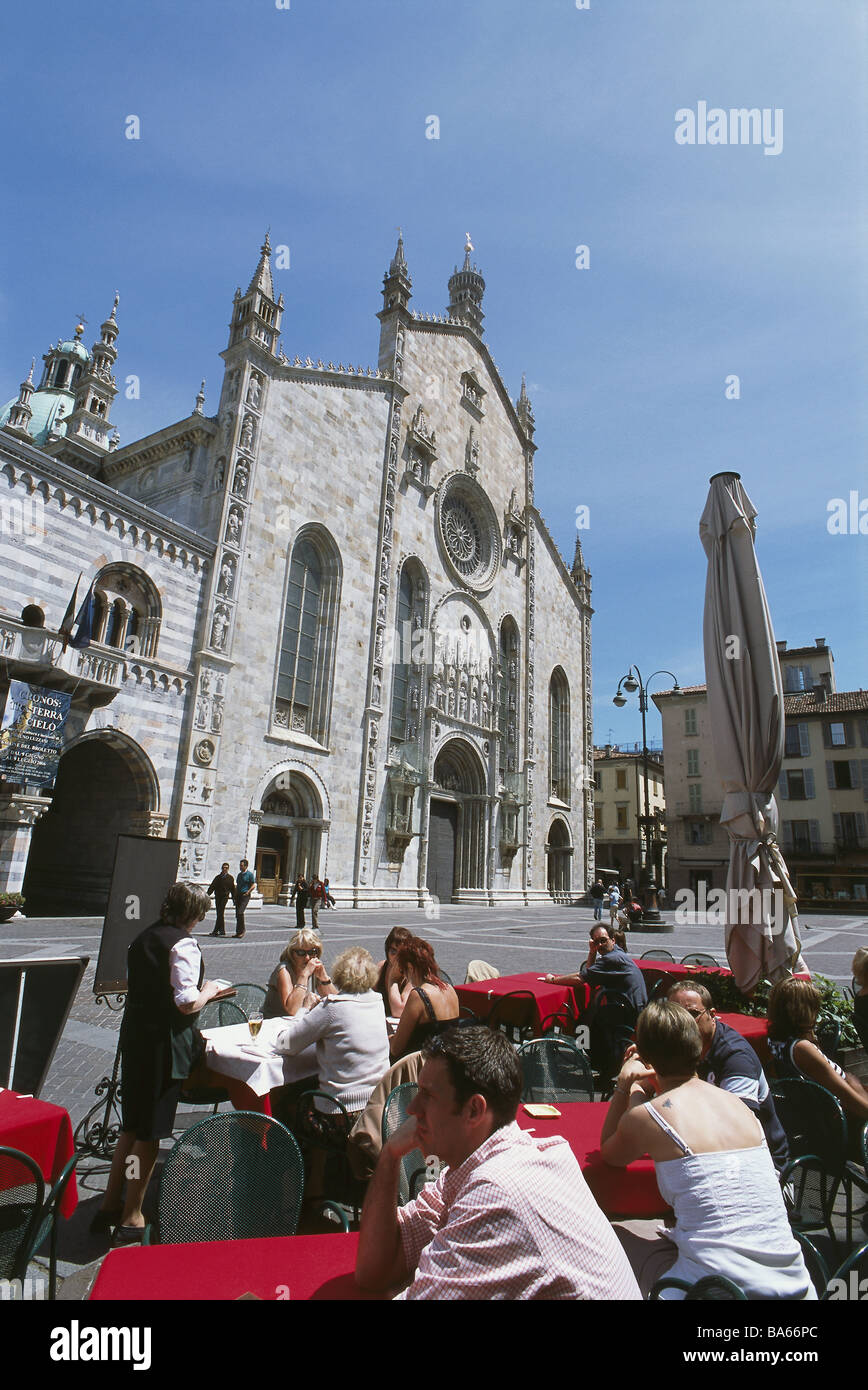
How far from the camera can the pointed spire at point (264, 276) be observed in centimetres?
2072

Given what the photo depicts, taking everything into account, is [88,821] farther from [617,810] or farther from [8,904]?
[617,810]

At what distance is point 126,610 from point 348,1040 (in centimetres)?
1514

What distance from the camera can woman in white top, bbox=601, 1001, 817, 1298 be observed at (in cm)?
221

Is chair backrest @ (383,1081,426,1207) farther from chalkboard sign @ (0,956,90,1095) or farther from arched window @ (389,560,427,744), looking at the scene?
arched window @ (389,560,427,744)

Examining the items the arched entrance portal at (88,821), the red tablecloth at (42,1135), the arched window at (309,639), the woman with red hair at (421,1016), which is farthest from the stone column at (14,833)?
the red tablecloth at (42,1135)

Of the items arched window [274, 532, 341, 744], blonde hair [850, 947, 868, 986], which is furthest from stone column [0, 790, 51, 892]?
blonde hair [850, 947, 868, 986]

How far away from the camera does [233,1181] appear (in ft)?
8.91

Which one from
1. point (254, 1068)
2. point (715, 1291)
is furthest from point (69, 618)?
point (715, 1291)

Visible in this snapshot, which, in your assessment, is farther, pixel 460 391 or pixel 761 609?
pixel 460 391

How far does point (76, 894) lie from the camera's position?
18172 mm

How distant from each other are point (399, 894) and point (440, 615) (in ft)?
34.8

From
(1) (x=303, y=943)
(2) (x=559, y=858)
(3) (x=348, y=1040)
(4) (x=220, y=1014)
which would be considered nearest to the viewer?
(3) (x=348, y=1040)
